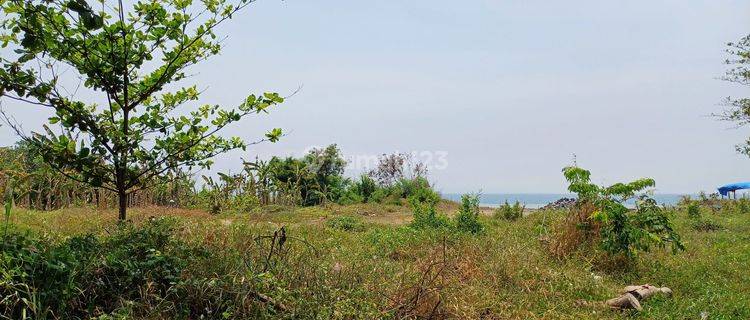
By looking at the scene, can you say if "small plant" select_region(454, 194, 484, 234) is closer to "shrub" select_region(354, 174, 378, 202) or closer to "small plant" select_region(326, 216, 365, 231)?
"small plant" select_region(326, 216, 365, 231)

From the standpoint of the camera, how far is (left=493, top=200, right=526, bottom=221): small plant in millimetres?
10969

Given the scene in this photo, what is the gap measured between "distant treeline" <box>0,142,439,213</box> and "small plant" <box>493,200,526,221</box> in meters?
3.74

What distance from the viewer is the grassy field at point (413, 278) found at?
3.26 m

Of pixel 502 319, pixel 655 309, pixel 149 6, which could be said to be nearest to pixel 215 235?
pixel 149 6

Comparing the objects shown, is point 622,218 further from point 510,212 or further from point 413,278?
point 510,212

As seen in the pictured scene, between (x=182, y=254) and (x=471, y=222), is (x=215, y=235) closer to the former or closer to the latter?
(x=182, y=254)

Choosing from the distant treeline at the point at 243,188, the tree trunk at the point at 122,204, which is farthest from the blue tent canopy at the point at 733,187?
the tree trunk at the point at 122,204

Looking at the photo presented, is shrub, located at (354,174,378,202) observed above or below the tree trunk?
above

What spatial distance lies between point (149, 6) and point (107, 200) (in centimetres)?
956

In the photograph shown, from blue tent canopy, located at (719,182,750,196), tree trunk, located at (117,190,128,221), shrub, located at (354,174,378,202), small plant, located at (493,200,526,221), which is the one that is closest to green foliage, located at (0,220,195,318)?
tree trunk, located at (117,190,128,221)

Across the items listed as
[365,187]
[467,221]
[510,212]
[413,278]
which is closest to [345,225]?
[467,221]

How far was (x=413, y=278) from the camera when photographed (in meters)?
4.17

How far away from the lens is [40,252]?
10.3 feet

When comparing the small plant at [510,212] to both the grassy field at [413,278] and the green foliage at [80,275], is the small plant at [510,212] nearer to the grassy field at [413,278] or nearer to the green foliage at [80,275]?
the grassy field at [413,278]
